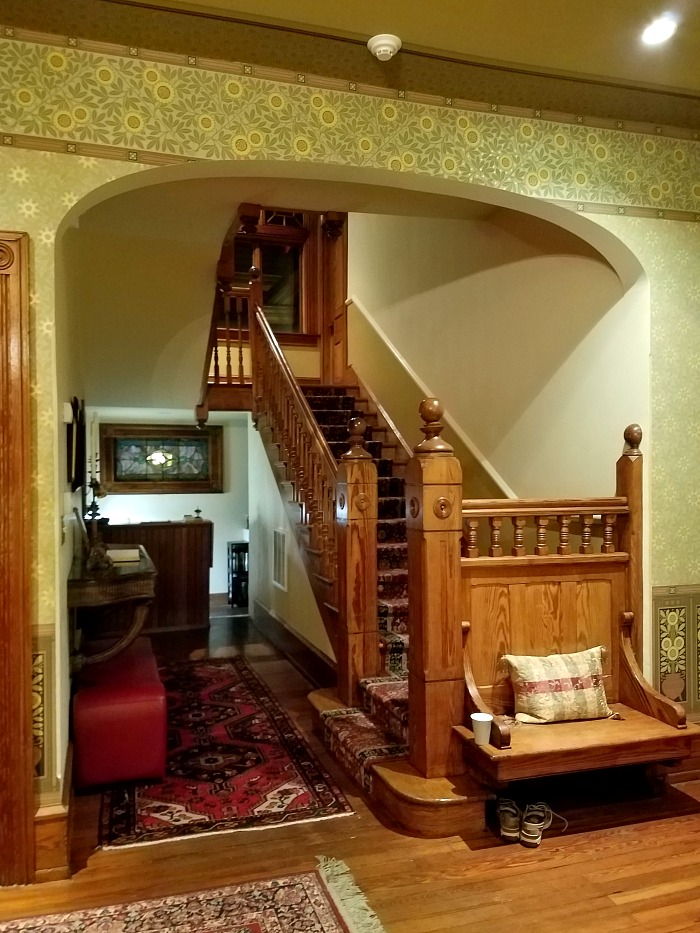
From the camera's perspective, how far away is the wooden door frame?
2.47 m

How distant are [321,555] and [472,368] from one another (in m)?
1.80

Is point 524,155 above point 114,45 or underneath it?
underneath

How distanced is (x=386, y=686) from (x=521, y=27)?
122 inches

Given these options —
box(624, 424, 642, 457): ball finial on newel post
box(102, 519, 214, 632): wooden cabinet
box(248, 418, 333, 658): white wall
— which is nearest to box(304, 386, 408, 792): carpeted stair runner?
box(248, 418, 333, 658): white wall

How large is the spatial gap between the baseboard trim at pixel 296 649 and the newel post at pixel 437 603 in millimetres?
1556

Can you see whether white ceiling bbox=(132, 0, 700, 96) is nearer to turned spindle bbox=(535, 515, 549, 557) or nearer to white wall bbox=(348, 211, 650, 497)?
white wall bbox=(348, 211, 650, 497)

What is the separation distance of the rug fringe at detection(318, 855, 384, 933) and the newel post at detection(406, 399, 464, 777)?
546 millimetres

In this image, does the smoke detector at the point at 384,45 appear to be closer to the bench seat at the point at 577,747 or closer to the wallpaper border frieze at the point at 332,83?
the wallpaper border frieze at the point at 332,83

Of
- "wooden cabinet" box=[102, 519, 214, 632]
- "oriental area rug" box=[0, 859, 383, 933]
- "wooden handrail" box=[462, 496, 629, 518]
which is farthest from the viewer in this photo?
"wooden cabinet" box=[102, 519, 214, 632]

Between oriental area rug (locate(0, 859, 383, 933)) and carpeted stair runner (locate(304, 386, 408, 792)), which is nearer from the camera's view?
oriental area rug (locate(0, 859, 383, 933))

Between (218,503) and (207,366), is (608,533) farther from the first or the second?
(218,503)

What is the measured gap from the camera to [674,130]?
338 centimetres

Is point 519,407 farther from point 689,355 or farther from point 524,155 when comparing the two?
point 524,155

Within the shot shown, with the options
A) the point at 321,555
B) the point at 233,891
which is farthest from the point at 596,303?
the point at 233,891
